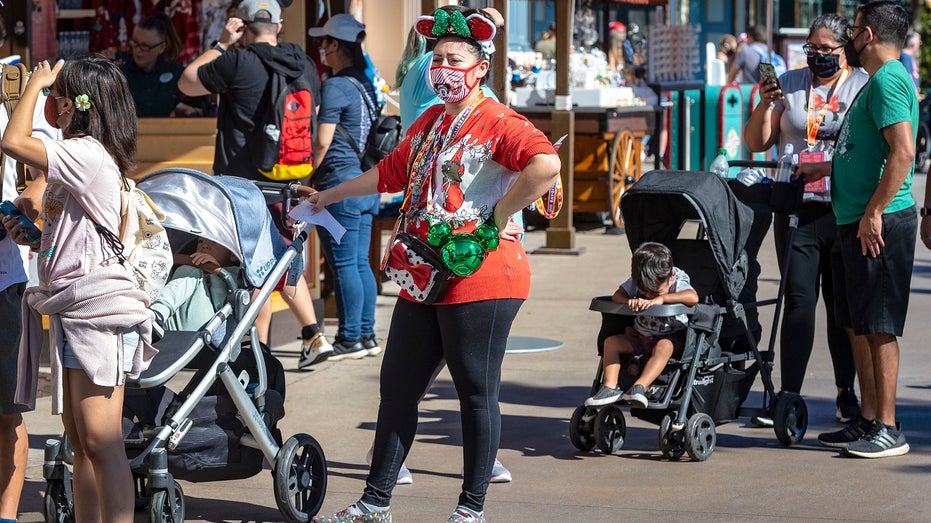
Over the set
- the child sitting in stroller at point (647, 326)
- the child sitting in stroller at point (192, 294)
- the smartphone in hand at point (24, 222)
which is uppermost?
the smartphone in hand at point (24, 222)

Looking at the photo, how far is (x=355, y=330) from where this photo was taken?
8141mm

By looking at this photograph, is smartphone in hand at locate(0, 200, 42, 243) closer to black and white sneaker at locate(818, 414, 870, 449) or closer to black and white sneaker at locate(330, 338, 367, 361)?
black and white sneaker at locate(818, 414, 870, 449)

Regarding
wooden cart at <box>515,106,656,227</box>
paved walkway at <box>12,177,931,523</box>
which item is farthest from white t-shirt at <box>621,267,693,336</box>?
wooden cart at <box>515,106,656,227</box>

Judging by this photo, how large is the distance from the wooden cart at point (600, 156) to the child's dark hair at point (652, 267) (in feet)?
24.1

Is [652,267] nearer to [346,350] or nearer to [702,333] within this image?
[702,333]

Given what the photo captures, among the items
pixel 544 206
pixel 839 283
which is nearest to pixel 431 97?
pixel 544 206

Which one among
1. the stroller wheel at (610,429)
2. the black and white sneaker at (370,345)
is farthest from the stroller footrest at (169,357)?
the black and white sneaker at (370,345)

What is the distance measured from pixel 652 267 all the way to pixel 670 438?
0.72 meters

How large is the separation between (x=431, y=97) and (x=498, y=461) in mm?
1554

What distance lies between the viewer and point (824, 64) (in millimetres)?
6508

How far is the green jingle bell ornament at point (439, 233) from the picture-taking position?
4602 millimetres

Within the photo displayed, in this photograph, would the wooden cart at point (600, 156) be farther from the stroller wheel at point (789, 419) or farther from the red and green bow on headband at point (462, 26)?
the red and green bow on headband at point (462, 26)

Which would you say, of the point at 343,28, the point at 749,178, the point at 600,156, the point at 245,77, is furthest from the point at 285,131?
the point at 600,156

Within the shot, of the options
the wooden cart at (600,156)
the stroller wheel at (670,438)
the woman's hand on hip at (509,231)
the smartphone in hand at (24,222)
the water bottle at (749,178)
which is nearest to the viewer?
the smartphone in hand at (24,222)
